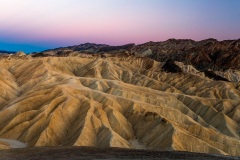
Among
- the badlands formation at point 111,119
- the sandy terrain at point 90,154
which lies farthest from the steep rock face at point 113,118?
the sandy terrain at point 90,154

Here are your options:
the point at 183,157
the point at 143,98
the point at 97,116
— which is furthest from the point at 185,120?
the point at 183,157

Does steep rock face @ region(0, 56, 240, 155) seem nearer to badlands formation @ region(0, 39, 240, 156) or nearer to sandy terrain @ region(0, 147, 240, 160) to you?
badlands formation @ region(0, 39, 240, 156)

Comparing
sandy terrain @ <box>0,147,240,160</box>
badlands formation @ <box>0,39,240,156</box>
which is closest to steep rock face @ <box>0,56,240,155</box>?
badlands formation @ <box>0,39,240,156</box>

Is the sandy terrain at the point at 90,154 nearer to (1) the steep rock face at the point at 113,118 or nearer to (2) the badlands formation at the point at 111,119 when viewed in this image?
(2) the badlands formation at the point at 111,119

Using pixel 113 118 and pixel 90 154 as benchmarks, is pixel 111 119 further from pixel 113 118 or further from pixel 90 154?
pixel 90 154

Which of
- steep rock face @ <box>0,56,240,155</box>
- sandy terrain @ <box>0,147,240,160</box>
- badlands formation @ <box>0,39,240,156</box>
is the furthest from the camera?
steep rock face @ <box>0,56,240,155</box>

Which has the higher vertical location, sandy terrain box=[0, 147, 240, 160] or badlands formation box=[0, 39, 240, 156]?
sandy terrain box=[0, 147, 240, 160]

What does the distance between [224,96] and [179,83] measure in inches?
901

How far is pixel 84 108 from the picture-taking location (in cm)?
8650

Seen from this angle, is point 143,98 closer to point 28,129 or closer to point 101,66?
point 28,129

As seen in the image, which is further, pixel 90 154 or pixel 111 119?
pixel 111 119

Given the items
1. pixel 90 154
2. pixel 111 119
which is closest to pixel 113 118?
pixel 111 119

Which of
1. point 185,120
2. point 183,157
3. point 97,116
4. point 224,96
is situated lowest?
point 224,96

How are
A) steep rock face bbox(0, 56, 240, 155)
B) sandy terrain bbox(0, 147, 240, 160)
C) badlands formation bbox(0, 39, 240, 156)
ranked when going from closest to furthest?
sandy terrain bbox(0, 147, 240, 160) < badlands formation bbox(0, 39, 240, 156) < steep rock face bbox(0, 56, 240, 155)
